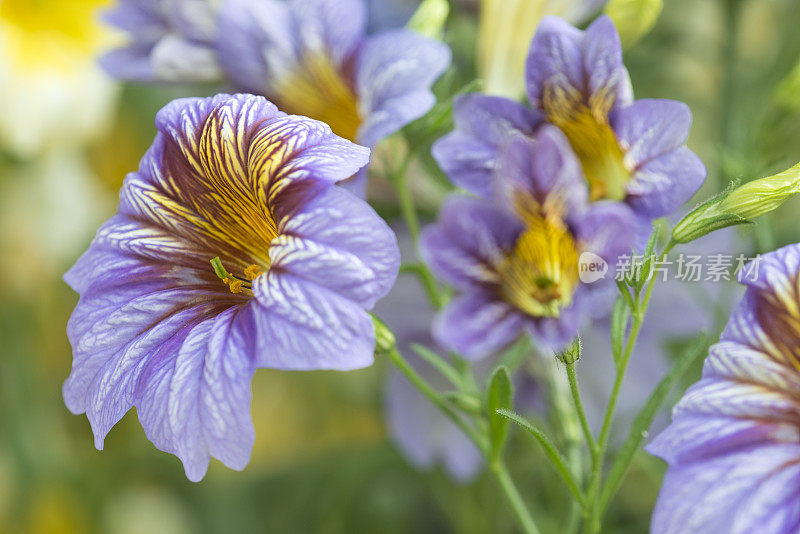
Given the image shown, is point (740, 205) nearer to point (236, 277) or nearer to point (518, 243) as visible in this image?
point (518, 243)

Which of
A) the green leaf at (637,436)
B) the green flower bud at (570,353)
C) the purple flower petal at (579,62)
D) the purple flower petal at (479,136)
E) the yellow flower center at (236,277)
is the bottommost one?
the green leaf at (637,436)

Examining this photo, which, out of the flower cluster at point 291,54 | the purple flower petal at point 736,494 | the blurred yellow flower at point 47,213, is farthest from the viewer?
the blurred yellow flower at point 47,213

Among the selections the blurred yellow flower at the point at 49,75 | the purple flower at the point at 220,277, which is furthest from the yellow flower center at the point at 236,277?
the blurred yellow flower at the point at 49,75

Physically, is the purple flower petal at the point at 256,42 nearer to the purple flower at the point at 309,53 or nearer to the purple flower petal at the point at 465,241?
the purple flower at the point at 309,53

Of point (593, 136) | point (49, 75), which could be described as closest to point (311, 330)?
point (593, 136)

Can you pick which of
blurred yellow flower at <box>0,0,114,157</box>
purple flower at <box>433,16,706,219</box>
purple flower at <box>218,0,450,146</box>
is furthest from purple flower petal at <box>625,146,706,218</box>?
blurred yellow flower at <box>0,0,114,157</box>

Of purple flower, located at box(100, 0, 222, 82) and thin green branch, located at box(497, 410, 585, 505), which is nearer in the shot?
thin green branch, located at box(497, 410, 585, 505)

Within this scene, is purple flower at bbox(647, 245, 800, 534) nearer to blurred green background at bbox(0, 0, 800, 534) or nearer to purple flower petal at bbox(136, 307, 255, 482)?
purple flower petal at bbox(136, 307, 255, 482)
